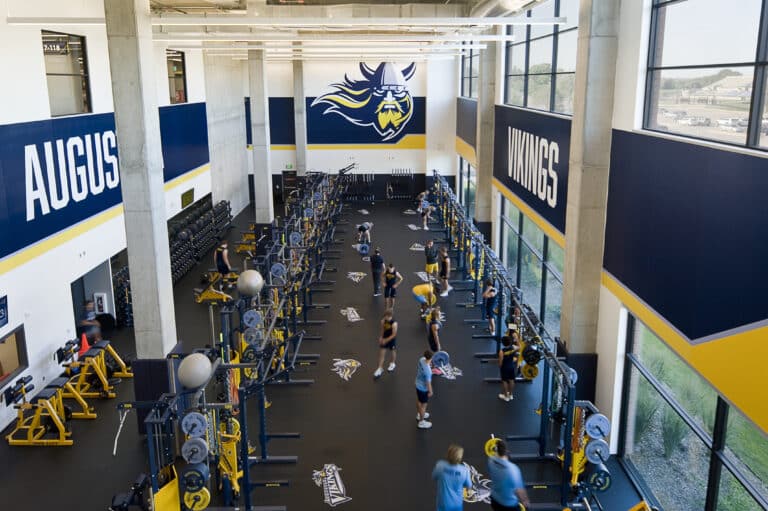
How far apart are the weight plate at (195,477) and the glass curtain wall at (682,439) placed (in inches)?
187

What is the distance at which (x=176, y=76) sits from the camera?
16969 millimetres

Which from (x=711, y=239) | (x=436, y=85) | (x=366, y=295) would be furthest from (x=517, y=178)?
(x=436, y=85)

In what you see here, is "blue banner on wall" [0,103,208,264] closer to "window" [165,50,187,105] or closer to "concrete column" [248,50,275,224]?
"window" [165,50,187,105]

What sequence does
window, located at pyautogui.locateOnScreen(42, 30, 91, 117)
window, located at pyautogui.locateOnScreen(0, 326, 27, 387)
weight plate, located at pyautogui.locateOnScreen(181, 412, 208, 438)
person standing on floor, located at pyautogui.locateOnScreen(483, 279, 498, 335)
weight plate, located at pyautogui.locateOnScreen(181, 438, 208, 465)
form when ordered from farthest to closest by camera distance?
1. person standing on floor, located at pyautogui.locateOnScreen(483, 279, 498, 335)
2. window, located at pyautogui.locateOnScreen(42, 30, 91, 117)
3. window, located at pyautogui.locateOnScreen(0, 326, 27, 387)
4. weight plate, located at pyautogui.locateOnScreen(181, 412, 208, 438)
5. weight plate, located at pyautogui.locateOnScreen(181, 438, 208, 465)

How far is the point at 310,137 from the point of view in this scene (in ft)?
85.2

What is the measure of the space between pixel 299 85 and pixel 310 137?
2364mm

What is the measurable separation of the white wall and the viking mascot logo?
351cm

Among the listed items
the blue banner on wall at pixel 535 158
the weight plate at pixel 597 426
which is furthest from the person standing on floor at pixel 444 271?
the weight plate at pixel 597 426

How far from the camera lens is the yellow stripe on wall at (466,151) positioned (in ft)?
61.3

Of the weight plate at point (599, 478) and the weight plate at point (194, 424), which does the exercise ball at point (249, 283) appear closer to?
the weight plate at point (194, 424)

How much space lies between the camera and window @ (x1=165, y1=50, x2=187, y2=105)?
16609 mm

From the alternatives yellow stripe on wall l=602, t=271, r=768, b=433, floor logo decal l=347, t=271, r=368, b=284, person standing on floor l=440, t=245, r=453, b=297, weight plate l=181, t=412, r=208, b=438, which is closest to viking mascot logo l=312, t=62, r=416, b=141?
floor logo decal l=347, t=271, r=368, b=284

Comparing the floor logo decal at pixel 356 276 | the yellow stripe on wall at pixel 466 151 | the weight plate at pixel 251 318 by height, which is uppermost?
the yellow stripe on wall at pixel 466 151

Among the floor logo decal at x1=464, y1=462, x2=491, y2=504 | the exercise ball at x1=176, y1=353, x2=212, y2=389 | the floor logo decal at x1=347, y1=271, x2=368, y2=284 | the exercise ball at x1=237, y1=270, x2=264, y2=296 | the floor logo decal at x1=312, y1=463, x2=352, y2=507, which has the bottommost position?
the floor logo decal at x1=464, y1=462, x2=491, y2=504
